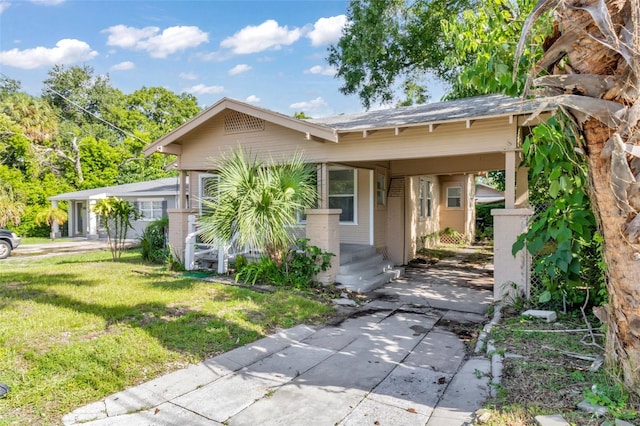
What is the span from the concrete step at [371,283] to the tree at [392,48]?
10105 mm

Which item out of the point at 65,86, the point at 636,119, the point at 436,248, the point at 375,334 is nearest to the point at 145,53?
the point at 65,86

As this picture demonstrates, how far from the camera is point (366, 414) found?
3.15 m

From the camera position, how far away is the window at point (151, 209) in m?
21.5

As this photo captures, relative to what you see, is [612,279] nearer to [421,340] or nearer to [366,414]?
[366,414]

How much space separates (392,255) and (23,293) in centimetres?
862

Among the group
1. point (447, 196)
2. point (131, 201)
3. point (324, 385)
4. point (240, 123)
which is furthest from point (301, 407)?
point (131, 201)

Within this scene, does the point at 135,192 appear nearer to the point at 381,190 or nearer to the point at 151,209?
the point at 151,209

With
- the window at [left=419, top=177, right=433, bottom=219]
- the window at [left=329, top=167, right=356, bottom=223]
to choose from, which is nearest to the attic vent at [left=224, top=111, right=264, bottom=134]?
the window at [left=329, top=167, right=356, bottom=223]

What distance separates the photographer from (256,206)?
7.56 m

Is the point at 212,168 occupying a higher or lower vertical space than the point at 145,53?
lower

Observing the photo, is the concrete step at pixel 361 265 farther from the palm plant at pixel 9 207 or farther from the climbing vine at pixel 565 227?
the palm plant at pixel 9 207

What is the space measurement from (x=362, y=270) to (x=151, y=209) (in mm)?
16611

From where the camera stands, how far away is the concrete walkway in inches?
123

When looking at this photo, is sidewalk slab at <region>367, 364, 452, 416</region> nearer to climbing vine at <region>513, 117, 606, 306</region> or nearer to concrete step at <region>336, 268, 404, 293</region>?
climbing vine at <region>513, 117, 606, 306</region>
